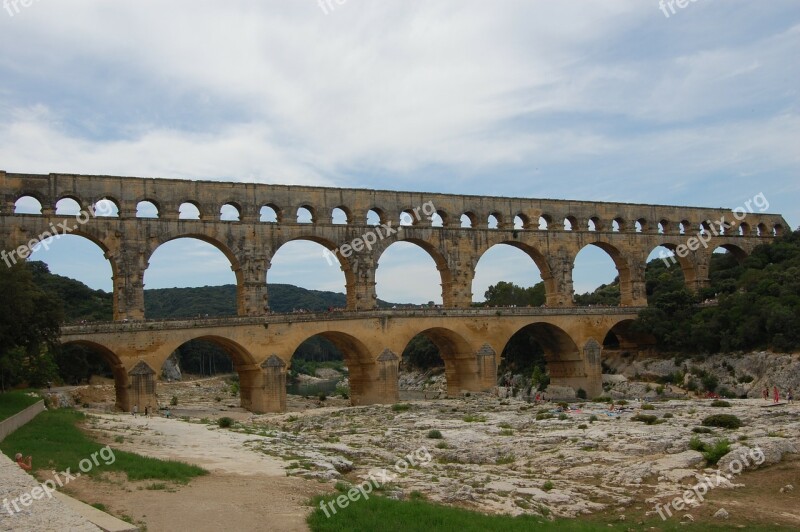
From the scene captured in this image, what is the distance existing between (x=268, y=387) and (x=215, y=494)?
75.6 feet

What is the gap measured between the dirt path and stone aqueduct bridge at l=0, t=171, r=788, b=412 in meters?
16.2

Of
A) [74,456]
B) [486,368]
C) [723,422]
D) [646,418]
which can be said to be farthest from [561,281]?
[74,456]

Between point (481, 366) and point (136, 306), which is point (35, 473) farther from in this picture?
point (481, 366)

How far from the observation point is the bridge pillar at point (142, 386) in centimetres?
3331

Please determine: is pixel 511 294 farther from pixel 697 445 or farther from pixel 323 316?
pixel 697 445

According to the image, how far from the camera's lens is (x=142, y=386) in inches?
1323

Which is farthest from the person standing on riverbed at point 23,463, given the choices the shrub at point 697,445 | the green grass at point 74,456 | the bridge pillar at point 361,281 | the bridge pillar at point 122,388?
the bridge pillar at point 361,281

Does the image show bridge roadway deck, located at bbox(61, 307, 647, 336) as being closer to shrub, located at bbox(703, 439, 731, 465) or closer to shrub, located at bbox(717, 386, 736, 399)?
shrub, located at bbox(717, 386, 736, 399)

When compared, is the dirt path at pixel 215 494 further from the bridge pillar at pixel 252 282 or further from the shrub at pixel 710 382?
the shrub at pixel 710 382

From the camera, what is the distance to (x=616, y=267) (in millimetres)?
51312

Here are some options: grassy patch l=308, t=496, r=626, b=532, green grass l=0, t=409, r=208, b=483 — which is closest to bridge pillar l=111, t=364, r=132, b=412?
green grass l=0, t=409, r=208, b=483

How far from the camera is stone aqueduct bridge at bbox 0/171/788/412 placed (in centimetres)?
3572

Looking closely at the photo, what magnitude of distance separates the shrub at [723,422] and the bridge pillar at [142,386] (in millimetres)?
23900

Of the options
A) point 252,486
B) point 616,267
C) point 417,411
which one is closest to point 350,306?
point 417,411
